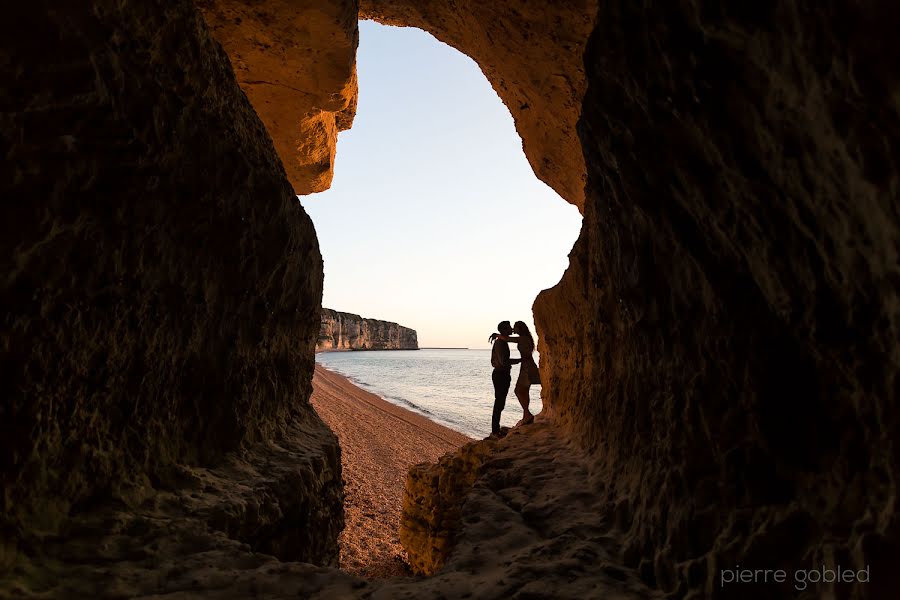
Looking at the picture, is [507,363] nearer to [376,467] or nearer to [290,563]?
[376,467]

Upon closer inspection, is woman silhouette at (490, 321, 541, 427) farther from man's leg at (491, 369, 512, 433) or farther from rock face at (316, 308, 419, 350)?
rock face at (316, 308, 419, 350)

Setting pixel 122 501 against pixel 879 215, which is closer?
pixel 879 215

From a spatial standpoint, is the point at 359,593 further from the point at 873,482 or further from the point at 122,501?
the point at 873,482

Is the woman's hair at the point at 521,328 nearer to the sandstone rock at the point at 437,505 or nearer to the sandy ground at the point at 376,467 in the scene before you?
the sandstone rock at the point at 437,505

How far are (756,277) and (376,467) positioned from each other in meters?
10.8

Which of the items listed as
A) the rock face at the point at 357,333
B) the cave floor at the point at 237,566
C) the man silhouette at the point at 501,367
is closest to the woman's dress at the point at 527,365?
the man silhouette at the point at 501,367

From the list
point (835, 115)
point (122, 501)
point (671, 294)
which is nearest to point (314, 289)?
point (122, 501)

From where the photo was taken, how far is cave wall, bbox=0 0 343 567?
6.72 ft

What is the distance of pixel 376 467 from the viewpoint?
37.5 ft

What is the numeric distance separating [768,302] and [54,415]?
10.7ft

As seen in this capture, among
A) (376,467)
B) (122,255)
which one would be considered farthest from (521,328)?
(122,255)

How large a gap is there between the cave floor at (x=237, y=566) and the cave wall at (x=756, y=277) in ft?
1.03

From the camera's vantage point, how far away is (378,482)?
1036 centimetres

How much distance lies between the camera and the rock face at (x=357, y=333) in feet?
290
